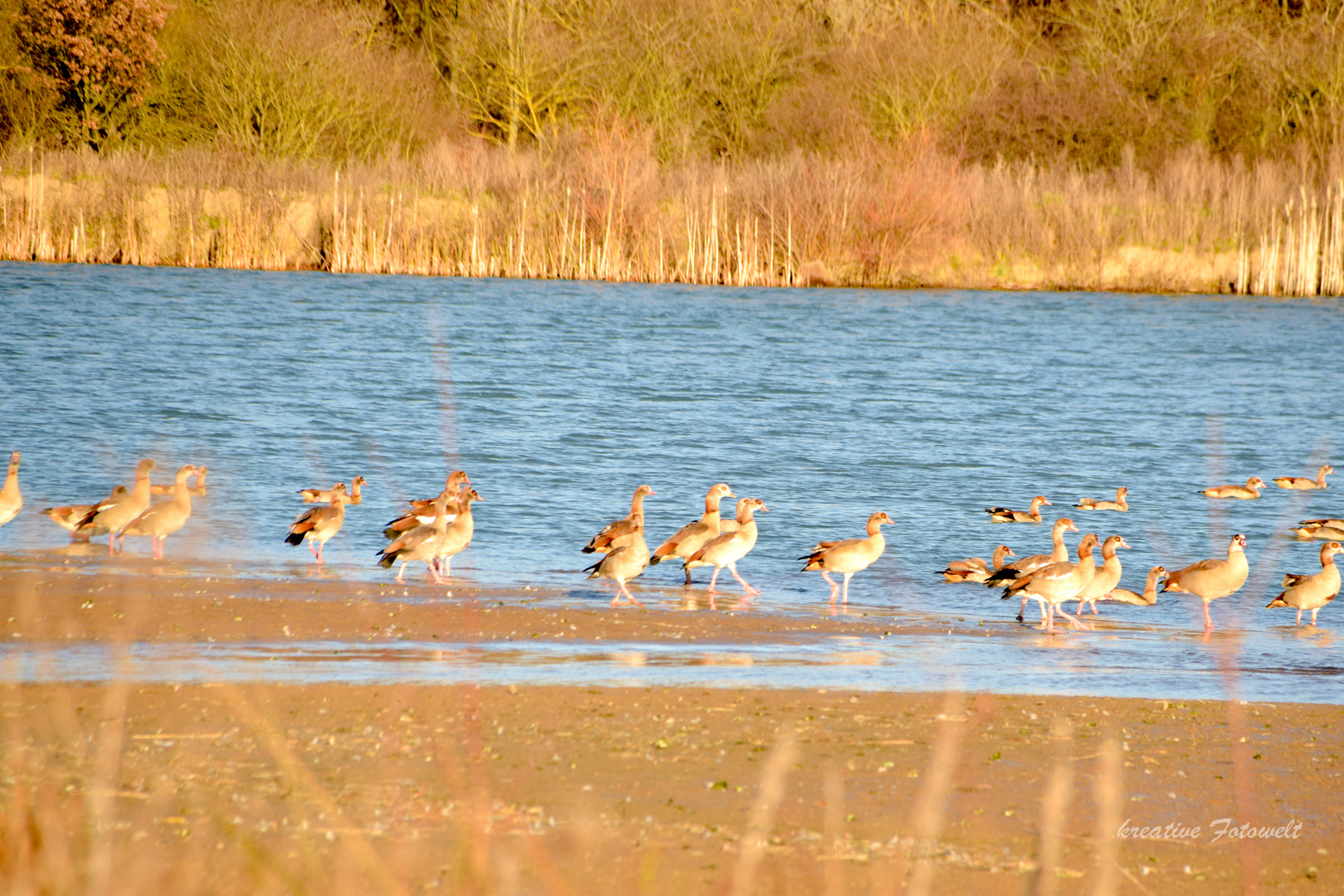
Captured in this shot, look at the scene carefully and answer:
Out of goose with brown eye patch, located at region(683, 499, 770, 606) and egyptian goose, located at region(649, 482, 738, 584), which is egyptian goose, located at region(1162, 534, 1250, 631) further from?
egyptian goose, located at region(649, 482, 738, 584)

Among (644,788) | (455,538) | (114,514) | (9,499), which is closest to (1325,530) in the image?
(455,538)

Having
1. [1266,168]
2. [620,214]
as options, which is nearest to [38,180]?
[620,214]

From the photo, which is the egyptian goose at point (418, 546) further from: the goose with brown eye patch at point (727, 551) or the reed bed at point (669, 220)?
the reed bed at point (669, 220)

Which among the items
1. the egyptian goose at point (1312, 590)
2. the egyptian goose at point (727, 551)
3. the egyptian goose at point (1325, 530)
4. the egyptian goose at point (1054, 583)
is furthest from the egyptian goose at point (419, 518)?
the egyptian goose at point (1325, 530)

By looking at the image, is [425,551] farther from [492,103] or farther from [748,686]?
[492,103]

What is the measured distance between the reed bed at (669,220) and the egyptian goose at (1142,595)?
2565 cm

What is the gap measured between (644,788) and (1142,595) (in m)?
6.96

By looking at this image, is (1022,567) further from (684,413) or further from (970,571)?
(684,413)

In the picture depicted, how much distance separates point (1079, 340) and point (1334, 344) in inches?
209

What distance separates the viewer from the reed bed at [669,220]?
122 ft

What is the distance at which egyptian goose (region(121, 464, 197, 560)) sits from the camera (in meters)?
12.0

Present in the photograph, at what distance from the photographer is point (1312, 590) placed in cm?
1126

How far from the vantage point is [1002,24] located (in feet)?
168

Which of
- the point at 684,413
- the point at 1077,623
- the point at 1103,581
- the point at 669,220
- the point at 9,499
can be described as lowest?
the point at 1077,623
